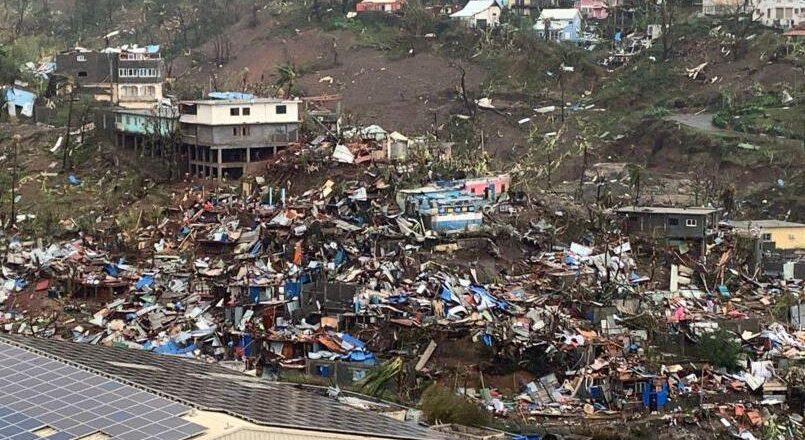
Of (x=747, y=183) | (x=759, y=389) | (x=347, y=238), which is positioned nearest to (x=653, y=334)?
(x=759, y=389)

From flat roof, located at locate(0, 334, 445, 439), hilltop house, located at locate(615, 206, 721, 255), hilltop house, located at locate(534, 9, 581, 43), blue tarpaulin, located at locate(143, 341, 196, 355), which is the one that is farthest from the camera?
hilltop house, located at locate(534, 9, 581, 43)

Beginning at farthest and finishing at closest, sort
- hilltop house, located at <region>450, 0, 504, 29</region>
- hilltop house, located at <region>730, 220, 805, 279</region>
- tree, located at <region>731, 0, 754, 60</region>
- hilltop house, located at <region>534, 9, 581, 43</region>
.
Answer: hilltop house, located at <region>450, 0, 504, 29</region>, hilltop house, located at <region>534, 9, 581, 43</region>, tree, located at <region>731, 0, 754, 60</region>, hilltop house, located at <region>730, 220, 805, 279</region>

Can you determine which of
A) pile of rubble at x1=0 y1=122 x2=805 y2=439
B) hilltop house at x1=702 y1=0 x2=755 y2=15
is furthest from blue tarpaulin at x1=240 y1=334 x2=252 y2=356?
hilltop house at x1=702 y1=0 x2=755 y2=15

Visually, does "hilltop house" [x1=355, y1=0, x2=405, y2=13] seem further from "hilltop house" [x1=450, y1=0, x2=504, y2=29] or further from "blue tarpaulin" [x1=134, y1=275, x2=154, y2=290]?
"blue tarpaulin" [x1=134, y1=275, x2=154, y2=290]

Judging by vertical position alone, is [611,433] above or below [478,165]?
below

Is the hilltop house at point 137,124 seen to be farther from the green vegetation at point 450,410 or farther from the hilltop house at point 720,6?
the hilltop house at point 720,6

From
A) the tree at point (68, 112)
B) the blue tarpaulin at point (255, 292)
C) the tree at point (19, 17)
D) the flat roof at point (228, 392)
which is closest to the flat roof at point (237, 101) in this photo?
the tree at point (68, 112)

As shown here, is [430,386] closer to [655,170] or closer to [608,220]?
[608,220]
